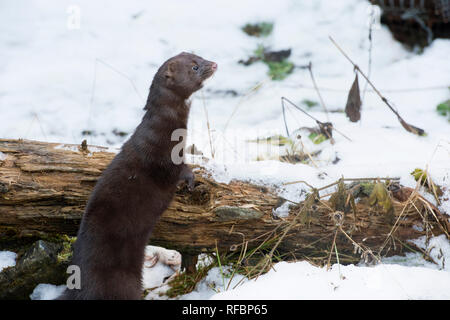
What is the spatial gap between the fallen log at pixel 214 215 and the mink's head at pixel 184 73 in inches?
21.1

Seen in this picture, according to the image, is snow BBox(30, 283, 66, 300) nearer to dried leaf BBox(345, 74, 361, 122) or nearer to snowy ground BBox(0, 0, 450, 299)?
snowy ground BBox(0, 0, 450, 299)

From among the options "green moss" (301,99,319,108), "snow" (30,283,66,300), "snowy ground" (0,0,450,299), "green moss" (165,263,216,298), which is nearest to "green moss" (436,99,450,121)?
"snowy ground" (0,0,450,299)

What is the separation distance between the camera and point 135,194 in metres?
2.61

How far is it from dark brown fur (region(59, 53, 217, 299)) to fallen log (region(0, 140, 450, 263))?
0.62ft

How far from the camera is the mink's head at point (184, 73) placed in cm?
295

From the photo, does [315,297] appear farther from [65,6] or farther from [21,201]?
[65,6]

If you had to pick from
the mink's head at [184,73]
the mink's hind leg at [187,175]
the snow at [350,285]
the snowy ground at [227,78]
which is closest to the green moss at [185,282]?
the snowy ground at [227,78]

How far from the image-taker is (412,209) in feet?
9.39

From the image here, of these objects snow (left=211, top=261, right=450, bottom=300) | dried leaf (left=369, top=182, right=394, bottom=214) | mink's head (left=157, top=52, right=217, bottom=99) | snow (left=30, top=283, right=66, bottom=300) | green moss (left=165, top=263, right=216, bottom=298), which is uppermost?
mink's head (left=157, top=52, right=217, bottom=99)

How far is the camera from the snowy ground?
3795 mm

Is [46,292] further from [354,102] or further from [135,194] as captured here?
[354,102]
